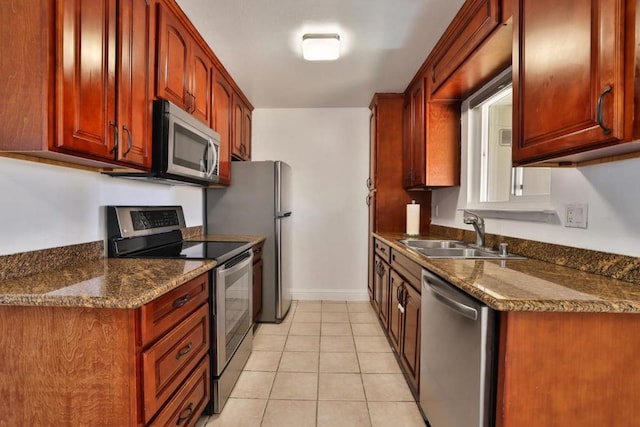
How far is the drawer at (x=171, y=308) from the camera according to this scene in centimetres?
108

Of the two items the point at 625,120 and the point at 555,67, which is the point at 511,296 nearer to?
the point at 625,120

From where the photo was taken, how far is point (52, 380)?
3.37 feet

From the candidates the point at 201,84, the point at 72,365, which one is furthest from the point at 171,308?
the point at 201,84

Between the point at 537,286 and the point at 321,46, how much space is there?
192 centimetres

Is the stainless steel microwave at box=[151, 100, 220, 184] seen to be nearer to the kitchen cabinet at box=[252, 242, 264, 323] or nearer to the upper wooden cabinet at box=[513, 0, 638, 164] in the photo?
the kitchen cabinet at box=[252, 242, 264, 323]

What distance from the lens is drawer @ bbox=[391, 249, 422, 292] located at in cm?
171

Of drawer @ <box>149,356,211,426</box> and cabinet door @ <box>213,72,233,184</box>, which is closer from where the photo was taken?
drawer @ <box>149,356,211,426</box>

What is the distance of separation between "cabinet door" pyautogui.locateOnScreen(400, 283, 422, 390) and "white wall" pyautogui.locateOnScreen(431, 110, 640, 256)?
27.6 inches

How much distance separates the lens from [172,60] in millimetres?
1819

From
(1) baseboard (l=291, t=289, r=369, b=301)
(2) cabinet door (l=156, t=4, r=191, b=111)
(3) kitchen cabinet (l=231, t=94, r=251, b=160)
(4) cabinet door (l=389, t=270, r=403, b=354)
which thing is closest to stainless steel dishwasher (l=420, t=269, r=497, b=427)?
(4) cabinet door (l=389, t=270, r=403, b=354)

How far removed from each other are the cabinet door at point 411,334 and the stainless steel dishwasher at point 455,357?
0.11 meters

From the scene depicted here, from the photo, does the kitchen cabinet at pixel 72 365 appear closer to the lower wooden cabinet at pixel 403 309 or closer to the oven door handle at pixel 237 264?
the oven door handle at pixel 237 264

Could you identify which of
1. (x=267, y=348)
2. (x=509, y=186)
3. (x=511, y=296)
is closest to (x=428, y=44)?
(x=509, y=186)

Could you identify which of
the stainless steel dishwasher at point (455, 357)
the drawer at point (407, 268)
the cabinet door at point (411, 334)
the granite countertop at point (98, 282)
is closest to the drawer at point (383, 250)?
the drawer at point (407, 268)
